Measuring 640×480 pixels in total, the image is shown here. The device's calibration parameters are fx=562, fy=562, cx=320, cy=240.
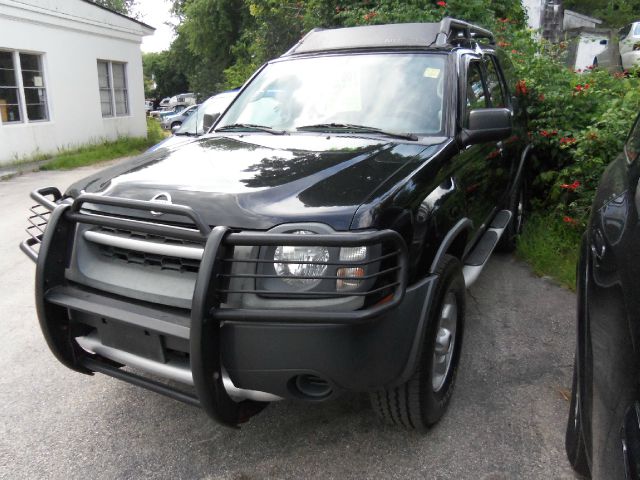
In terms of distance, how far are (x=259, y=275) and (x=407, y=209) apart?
75 centimetres

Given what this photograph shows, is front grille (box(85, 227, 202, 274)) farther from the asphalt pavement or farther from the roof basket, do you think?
the roof basket

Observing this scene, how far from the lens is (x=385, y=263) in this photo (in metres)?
2.23

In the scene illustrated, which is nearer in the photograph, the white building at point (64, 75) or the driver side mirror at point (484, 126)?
the driver side mirror at point (484, 126)

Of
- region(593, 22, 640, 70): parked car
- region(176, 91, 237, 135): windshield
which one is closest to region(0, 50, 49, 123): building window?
region(176, 91, 237, 135): windshield

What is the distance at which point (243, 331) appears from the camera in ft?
7.10

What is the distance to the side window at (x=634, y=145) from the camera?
7.90 ft

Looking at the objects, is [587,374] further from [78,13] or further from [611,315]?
[78,13]

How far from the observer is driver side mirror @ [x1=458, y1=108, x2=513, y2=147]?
10.4 feet

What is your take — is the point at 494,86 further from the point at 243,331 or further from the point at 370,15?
the point at 370,15

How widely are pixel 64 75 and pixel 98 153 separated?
6.82ft

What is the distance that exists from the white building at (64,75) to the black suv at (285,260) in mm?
10968

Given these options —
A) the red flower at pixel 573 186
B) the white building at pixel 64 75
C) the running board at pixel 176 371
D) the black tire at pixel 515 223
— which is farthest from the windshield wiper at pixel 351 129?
the white building at pixel 64 75

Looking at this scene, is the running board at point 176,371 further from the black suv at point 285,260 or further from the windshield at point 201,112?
the windshield at point 201,112

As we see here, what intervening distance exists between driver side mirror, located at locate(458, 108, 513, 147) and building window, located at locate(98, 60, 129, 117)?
14512mm
